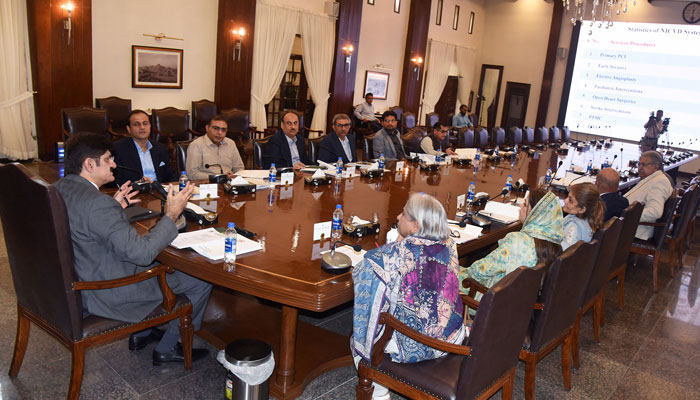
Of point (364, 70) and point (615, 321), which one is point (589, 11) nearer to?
point (364, 70)

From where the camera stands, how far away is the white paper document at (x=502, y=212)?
359 cm

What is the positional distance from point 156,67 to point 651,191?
20.8ft

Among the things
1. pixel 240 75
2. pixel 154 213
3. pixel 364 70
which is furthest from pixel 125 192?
pixel 364 70

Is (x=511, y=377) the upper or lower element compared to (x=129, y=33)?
lower

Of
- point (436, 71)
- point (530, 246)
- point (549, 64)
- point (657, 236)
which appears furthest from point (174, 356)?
point (549, 64)

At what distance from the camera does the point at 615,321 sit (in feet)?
12.8

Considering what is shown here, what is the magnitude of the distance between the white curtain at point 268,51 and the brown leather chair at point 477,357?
735 cm

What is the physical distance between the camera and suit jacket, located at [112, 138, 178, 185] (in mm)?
4090

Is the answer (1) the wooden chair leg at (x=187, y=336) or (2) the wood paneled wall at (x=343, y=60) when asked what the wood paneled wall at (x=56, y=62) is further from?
(1) the wooden chair leg at (x=187, y=336)

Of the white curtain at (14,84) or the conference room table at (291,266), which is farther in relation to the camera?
the white curtain at (14,84)

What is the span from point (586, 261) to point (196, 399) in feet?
6.46

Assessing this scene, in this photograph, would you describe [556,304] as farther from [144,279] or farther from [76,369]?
[76,369]

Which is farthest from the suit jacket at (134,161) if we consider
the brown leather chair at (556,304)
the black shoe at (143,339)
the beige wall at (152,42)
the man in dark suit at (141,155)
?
the beige wall at (152,42)

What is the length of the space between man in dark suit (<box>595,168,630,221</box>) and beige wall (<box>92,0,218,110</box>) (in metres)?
6.07
